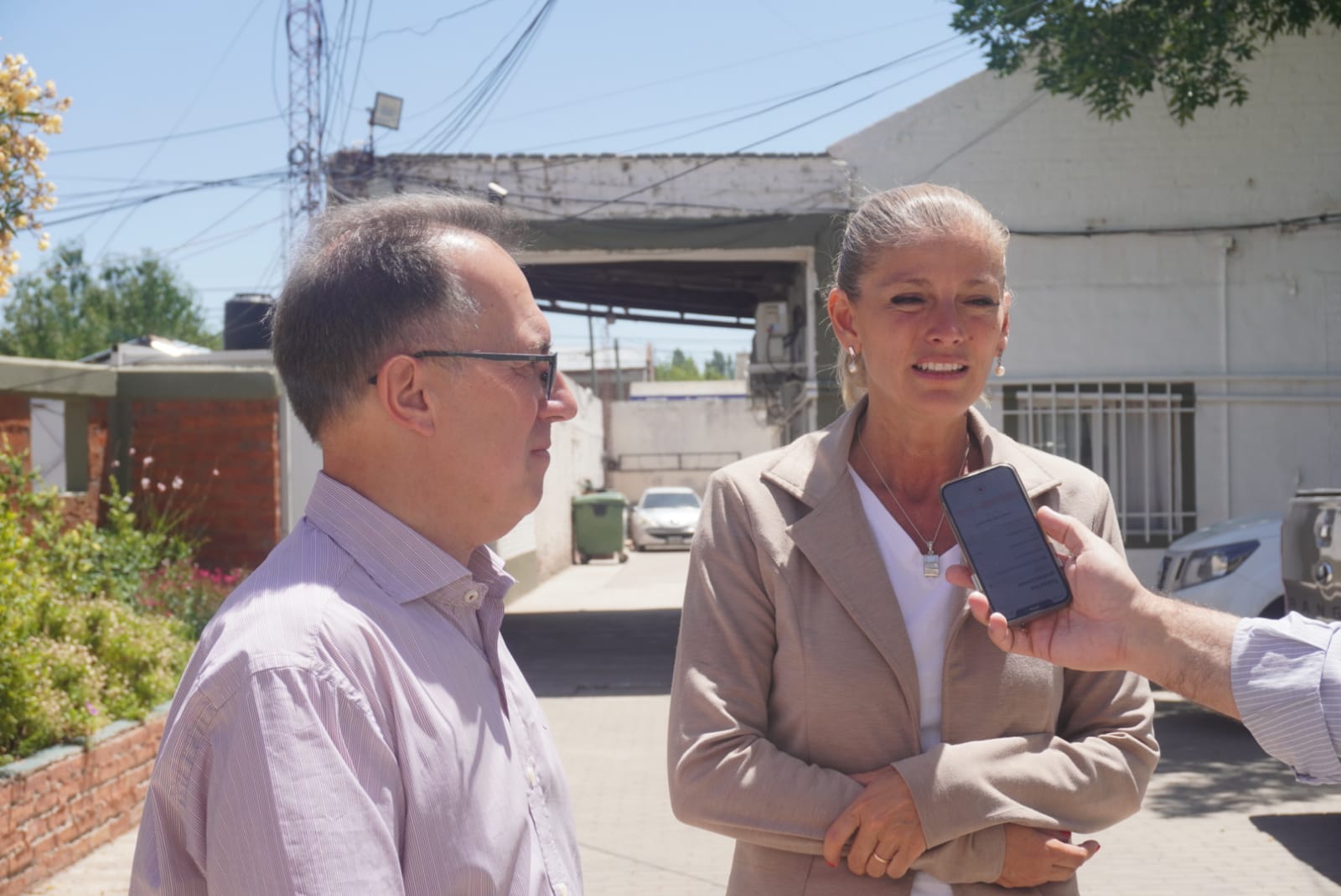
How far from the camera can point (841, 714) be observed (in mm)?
2271

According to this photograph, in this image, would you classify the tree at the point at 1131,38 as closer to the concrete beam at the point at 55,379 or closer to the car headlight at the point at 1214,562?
the car headlight at the point at 1214,562

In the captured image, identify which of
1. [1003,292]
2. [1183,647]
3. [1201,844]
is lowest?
[1201,844]

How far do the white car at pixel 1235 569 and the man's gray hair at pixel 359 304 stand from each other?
7.46 metres

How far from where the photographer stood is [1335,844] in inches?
246

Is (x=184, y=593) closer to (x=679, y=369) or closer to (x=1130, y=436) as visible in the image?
(x=1130, y=436)

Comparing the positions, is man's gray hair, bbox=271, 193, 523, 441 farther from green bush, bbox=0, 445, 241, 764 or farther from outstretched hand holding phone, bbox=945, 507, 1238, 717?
green bush, bbox=0, 445, 241, 764

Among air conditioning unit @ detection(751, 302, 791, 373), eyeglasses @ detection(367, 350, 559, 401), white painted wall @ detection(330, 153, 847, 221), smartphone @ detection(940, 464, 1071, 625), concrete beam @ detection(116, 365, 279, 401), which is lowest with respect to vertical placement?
smartphone @ detection(940, 464, 1071, 625)

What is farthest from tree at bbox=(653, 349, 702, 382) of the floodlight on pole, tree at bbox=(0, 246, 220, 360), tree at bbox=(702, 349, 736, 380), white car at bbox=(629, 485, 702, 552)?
the floodlight on pole

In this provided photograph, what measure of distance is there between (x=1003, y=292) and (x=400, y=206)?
1270 millimetres

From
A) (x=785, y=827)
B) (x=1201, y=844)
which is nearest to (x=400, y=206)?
(x=785, y=827)

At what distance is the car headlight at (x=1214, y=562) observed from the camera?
8.80 metres

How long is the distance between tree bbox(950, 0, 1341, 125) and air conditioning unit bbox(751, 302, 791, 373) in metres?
5.81

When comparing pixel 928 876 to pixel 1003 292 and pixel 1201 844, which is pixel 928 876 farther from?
pixel 1201 844

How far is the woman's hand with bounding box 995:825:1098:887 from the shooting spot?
2174mm
